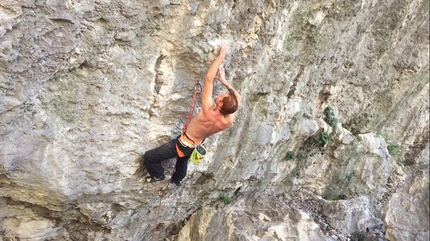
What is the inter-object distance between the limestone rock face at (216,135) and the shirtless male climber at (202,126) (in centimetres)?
20

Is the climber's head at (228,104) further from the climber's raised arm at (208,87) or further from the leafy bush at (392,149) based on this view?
the leafy bush at (392,149)

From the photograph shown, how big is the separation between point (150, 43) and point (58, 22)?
0.99 metres

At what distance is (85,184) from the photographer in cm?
437

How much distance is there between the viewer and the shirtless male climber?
4004mm

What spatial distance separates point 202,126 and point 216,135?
1.14 meters

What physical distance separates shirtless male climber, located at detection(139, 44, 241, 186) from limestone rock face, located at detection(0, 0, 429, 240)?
0.65ft

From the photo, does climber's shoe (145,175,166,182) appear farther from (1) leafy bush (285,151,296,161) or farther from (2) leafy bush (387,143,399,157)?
(2) leafy bush (387,143,399,157)

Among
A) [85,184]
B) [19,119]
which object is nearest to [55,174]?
[85,184]

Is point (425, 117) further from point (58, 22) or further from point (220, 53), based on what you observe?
point (58, 22)

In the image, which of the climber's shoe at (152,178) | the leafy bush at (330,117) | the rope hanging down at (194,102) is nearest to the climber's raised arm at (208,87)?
the rope hanging down at (194,102)

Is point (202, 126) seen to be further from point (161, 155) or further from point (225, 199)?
point (225, 199)

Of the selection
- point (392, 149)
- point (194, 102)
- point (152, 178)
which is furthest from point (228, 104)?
point (392, 149)

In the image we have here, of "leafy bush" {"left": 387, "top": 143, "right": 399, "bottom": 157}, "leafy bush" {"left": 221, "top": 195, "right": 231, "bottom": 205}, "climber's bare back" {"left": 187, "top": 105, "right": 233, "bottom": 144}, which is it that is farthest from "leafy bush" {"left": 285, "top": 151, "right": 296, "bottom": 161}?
"leafy bush" {"left": 387, "top": 143, "right": 399, "bottom": 157}

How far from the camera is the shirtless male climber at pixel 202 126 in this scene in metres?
4.00
